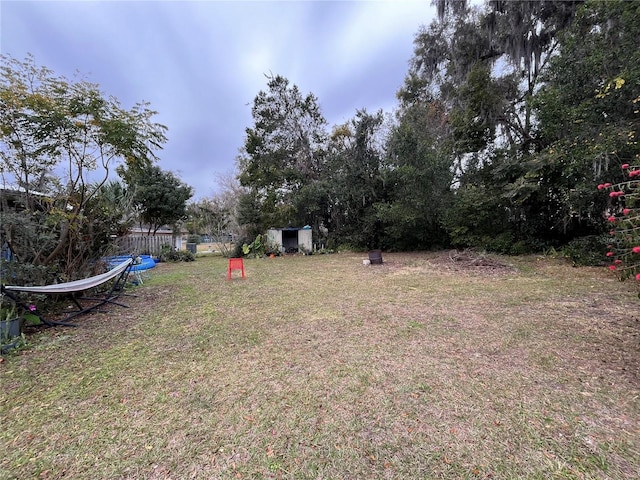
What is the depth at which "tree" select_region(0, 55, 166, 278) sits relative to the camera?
3.17 m

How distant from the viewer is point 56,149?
11.7ft

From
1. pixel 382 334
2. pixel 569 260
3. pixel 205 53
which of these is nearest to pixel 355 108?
pixel 205 53

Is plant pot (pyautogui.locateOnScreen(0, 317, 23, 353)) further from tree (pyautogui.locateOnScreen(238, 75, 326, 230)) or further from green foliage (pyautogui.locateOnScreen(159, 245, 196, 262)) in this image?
tree (pyautogui.locateOnScreen(238, 75, 326, 230))

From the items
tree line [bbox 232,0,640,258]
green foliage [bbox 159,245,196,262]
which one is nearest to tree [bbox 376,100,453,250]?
tree line [bbox 232,0,640,258]

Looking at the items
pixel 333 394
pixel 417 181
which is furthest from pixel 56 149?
pixel 417 181

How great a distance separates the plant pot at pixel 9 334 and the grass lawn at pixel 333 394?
0.15 metres

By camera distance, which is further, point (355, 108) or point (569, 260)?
point (355, 108)

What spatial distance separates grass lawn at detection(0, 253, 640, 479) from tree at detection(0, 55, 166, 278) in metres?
1.19

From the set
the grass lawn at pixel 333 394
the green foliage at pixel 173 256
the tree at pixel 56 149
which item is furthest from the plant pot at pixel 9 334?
the green foliage at pixel 173 256

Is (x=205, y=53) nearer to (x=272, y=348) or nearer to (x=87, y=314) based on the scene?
(x=87, y=314)

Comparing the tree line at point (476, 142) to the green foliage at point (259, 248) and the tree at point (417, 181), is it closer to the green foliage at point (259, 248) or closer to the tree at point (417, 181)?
the tree at point (417, 181)

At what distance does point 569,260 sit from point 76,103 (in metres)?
10.6

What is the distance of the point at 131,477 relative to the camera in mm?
1304

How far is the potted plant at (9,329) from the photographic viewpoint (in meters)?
2.64
